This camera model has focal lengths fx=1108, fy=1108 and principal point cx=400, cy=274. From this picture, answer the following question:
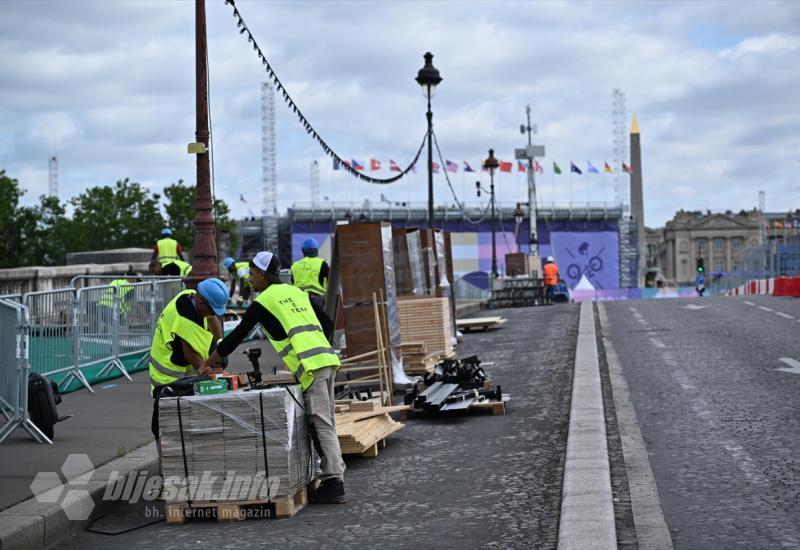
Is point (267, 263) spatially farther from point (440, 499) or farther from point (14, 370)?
point (14, 370)

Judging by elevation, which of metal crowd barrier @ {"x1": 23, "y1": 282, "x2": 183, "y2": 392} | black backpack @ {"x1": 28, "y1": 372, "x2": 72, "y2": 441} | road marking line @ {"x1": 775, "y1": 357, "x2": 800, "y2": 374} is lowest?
road marking line @ {"x1": 775, "y1": 357, "x2": 800, "y2": 374}

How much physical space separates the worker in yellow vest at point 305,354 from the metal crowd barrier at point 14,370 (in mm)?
2875

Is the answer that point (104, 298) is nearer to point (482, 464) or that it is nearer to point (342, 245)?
point (342, 245)

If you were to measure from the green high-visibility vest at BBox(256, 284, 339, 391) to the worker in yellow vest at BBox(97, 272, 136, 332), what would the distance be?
7.96m

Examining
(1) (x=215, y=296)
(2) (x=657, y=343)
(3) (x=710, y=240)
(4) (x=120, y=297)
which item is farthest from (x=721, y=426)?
(3) (x=710, y=240)

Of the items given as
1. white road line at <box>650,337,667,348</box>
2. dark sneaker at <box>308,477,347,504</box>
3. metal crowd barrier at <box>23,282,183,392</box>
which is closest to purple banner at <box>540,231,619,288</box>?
white road line at <box>650,337,667,348</box>

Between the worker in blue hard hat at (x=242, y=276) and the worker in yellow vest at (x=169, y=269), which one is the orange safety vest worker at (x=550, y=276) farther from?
the worker in yellow vest at (x=169, y=269)

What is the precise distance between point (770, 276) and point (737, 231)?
134 m

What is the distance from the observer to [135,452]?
898 cm

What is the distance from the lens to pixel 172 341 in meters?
8.50

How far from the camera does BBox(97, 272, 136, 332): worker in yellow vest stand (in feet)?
50.1

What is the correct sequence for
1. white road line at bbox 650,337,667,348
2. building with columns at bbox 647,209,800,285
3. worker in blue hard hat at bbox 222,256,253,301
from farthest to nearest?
building with columns at bbox 647,209,800,285 → worker in blue hard hat at bbox 222,256,253,301 → white road line at bbox 650,337,667,348

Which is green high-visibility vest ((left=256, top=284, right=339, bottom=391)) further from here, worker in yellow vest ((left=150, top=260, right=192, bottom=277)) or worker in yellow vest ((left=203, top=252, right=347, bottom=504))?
worker in yellow vest ((left=150, top=260, right=192, bottom=277))

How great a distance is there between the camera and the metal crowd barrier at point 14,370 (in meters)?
9.91
